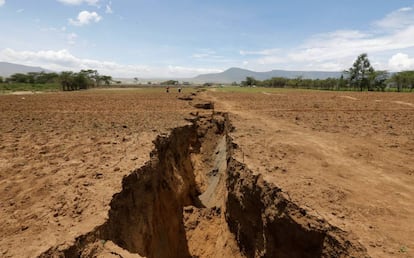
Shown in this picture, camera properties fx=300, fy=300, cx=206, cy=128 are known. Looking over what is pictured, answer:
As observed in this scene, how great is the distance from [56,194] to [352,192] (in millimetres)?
7123

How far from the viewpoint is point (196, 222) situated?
14.5 meters

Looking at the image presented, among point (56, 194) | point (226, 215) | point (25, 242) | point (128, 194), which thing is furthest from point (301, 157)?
point (25, 242)

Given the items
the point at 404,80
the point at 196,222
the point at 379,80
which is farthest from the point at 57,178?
the point at 379,80

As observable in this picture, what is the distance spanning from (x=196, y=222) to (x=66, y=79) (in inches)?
2906

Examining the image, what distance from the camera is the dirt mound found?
5.87m

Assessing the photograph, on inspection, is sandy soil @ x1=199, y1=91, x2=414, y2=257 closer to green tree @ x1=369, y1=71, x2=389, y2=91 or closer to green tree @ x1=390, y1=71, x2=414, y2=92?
green tree @ x1=390, y1=71, x2=414, y2=92

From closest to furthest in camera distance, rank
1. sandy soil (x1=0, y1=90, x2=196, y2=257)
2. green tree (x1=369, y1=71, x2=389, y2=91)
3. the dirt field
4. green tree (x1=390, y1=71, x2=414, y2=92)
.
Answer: sandy soil (x1=0, y1=90, x2=196, y2=257) < the dirt field < green tree (x1=390, y1=71, x2=414, y2=92) < green tree (x1=369, y1=71, x2=389, y2=91)

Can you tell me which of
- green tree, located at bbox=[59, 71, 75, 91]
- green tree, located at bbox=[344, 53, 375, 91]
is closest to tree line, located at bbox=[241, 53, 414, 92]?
green tree, located at bbox=[344, 53, 375, 91]

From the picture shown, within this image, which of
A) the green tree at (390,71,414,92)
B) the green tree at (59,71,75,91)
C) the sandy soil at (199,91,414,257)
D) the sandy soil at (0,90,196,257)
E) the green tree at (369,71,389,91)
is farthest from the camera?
the green tree at (59,71,75,91)

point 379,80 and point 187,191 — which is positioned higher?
point 379,80

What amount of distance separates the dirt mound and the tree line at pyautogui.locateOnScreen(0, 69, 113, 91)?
69470mm

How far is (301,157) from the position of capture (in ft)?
33.8

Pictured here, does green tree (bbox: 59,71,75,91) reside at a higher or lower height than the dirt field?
higher

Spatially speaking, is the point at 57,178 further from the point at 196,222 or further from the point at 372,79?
the point at 372,79
